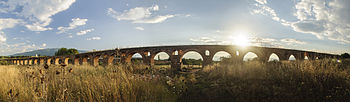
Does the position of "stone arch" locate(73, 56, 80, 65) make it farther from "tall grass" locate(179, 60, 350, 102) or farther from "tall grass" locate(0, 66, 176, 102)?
"tall grass" locate(179, 60, 350, 102)

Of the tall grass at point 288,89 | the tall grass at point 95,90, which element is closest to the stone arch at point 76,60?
the tall grass at point 95,90

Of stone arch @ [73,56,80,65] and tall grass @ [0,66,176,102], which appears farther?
stone arch @ [73,56,80,65]

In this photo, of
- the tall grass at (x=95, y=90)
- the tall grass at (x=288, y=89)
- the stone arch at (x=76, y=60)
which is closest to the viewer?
the tall grass at (x=95, y=90)

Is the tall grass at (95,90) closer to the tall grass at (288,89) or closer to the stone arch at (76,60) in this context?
the tall grass at (288,89)

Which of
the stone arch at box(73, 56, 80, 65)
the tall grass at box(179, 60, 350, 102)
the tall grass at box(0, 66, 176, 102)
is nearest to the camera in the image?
the tall grass at box(0, 66, 176, 102)

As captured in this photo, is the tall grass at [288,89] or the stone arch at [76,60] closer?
the tall grass at [288,89]

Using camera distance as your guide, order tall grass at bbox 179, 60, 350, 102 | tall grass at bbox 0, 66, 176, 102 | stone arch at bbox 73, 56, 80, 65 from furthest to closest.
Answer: stone arch at bbox 73, 56, 80, 65 < tall grass at bbox 179, 60, 350, 102 < tall grass at bbox 0, 66, 176, 102

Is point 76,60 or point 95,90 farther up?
point 95,90

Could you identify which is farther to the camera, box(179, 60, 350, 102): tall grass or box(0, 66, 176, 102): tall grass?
box(179, 60, 350, 102): tall grass

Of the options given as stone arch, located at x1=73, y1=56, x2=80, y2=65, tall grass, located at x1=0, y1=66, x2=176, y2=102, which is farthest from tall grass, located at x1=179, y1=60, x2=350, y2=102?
stone arch, located at x1=73, y1=56, x2=80, y2=65

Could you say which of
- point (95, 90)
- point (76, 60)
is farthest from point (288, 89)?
point (76, 60)

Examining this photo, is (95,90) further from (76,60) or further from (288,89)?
(76,60)

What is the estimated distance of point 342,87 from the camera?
3926 mm

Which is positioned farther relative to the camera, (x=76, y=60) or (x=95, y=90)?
(x=76, y=60)
